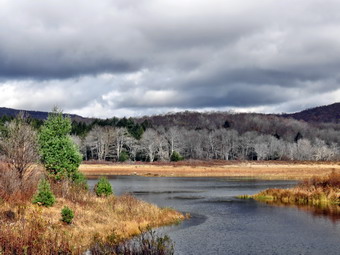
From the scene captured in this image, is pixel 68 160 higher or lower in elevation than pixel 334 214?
higher

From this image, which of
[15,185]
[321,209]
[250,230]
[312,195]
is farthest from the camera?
[312,195]

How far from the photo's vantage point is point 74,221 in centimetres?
Answer: 2433

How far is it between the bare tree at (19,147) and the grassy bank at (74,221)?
3.08 meters

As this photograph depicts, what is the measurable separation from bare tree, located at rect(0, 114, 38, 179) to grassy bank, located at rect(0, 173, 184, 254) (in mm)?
3084

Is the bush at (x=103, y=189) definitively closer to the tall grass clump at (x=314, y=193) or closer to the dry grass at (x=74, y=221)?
the dry grass at (x=74, y=221)

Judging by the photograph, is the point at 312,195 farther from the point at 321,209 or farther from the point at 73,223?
the point at 73,223

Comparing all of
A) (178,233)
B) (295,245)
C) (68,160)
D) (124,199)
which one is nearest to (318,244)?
(295,245)

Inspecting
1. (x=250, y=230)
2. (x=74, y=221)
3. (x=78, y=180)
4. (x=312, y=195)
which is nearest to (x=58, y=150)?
(x=78, y=180)

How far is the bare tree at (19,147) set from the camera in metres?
28.0

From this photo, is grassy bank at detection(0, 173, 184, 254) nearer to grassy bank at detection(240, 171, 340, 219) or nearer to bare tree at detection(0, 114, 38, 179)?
bare tree at detection(0, 114, 38, 179)

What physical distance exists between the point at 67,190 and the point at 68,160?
4.52 metres

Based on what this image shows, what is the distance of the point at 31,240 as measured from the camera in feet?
53.6

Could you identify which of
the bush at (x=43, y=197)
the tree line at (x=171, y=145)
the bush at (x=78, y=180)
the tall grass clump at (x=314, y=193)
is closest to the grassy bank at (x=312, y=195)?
the tall grass clump at (x=314, y=193)

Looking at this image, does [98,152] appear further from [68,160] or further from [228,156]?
[68,160]
